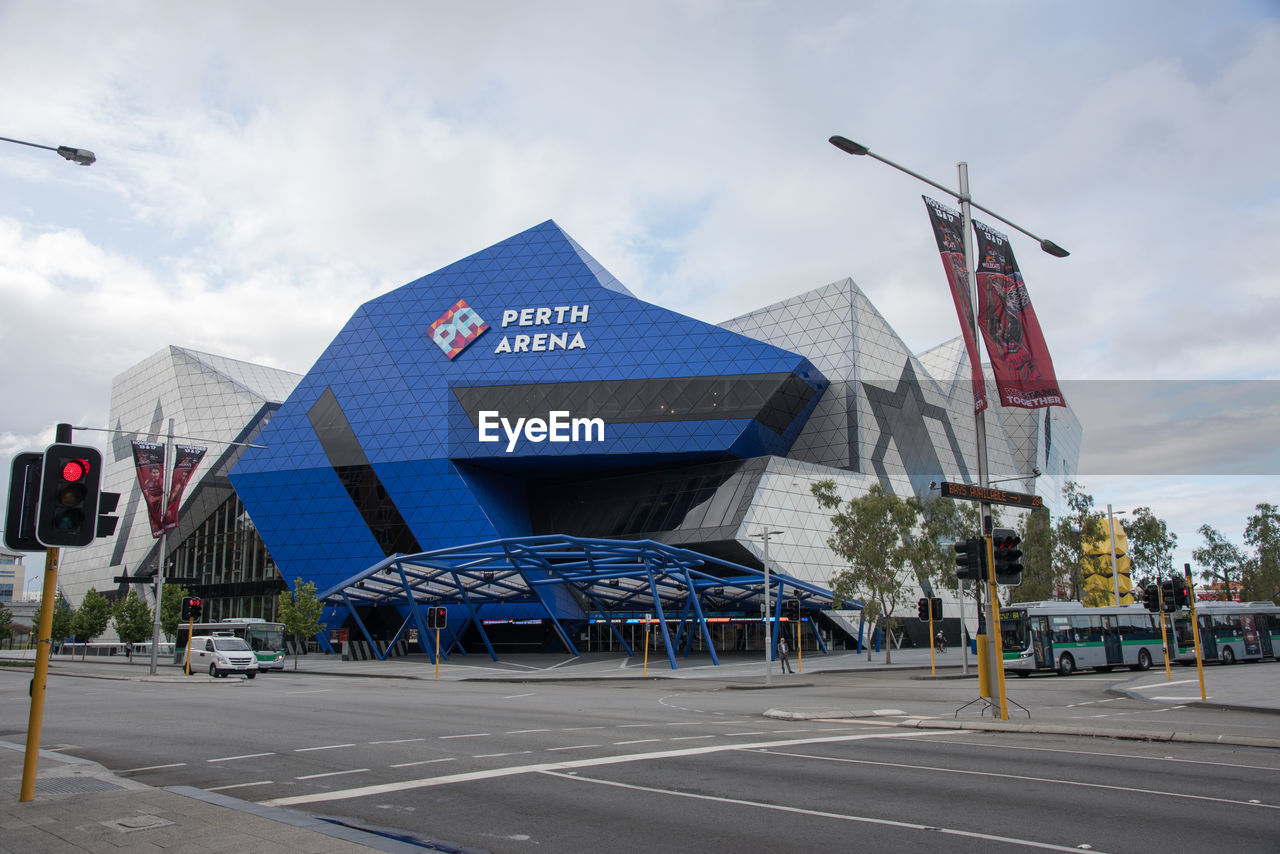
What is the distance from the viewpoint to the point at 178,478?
42.5m

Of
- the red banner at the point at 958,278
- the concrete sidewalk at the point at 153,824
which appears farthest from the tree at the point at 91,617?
the red banner at the point at 958,278

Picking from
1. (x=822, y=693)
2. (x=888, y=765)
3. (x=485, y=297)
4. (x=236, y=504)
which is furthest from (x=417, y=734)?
(x=236, y=504)

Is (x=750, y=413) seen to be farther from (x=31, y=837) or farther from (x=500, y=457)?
(x=31, y=837)

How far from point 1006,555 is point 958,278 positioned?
234 inches

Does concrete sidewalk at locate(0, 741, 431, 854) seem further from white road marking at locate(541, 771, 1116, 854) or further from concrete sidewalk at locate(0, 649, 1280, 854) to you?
white road marking at locate(541, 771, 1116, 854)

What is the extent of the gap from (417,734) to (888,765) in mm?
8492

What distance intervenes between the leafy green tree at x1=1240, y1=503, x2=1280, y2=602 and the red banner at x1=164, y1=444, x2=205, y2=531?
7782 cm

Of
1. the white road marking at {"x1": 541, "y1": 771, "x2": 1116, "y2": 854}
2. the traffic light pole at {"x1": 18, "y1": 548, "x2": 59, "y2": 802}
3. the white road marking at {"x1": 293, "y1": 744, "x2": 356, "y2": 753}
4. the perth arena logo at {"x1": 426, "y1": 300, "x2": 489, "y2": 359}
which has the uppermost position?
the perth arena logo at {"x1": 426, "y1": 300, "x2": 489, "y2": 359}

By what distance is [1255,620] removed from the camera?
4869cm

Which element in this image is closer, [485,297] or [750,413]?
[750,413]

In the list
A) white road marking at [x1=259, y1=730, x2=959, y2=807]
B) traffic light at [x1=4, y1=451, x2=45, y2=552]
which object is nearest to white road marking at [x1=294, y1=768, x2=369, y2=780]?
white road marking at [x1=259, y1=730, x2=959, y2=807]

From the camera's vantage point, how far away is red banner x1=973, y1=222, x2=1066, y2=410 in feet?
59.0

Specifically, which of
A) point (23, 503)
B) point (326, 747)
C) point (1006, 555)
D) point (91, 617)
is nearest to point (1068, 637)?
point (1006, 555)

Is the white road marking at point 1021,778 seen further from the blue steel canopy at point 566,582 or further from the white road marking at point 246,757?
the blue steel canopy at point 566,582
